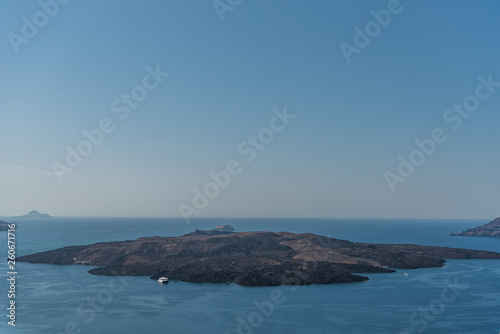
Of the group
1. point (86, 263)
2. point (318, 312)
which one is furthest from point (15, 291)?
point (318, 312)

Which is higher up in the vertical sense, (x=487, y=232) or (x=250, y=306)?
(x=487, y=232)

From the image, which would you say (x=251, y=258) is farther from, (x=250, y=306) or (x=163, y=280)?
(x=250, y=306)

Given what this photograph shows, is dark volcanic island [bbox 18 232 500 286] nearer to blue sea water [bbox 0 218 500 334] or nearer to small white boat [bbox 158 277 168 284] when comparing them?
blue sea water [bbox 0 218 500 334]

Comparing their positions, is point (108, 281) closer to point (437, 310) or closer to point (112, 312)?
point (112, 312)

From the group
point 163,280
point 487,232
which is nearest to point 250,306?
point 163,280

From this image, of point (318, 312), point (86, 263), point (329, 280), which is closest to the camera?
point (318, 312)

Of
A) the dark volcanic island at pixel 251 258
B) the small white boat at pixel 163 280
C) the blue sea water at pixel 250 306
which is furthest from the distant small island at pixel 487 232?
the small white boat at pixel 163 280

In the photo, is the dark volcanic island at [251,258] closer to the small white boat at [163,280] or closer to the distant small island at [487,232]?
the small white boat at [163,280]

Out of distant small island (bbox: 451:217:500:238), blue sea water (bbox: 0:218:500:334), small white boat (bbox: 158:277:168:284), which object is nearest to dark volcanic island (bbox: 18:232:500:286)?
blue sea water (bbox: 0:218:500:334)
